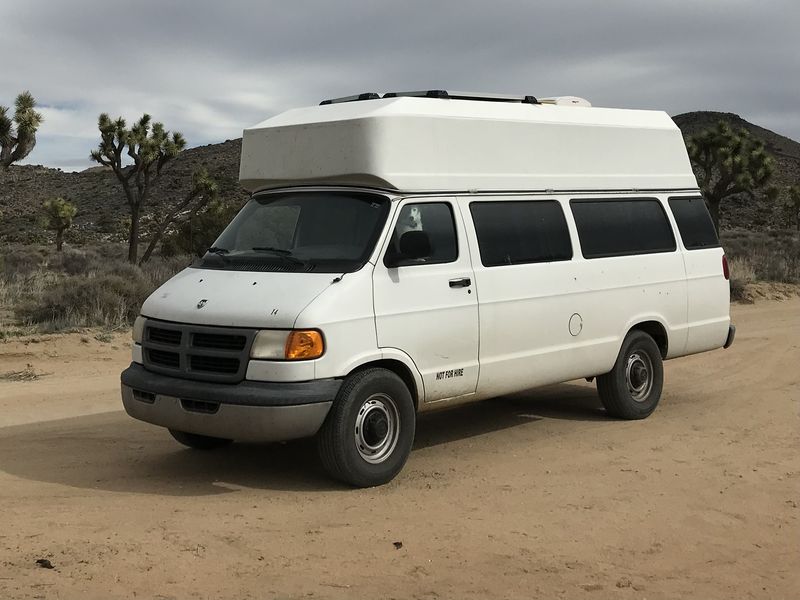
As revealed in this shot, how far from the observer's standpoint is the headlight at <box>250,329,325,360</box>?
6484 mm

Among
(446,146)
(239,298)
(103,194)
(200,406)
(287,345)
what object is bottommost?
(200,406)

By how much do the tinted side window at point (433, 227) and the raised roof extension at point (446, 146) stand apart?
0.52 ft

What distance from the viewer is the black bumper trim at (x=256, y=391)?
6.45 metres

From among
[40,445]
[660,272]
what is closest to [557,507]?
[660,272]

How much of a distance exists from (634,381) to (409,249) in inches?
135

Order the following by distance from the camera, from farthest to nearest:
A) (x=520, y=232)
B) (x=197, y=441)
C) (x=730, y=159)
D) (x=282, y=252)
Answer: (x=730, y=159) < (x=520, y=232) < (x=197, y=441) < (x=282, y=252)

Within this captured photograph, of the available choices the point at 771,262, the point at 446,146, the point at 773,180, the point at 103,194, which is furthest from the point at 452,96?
the point at 103,194

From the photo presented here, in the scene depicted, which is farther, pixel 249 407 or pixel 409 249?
pixel 409 249

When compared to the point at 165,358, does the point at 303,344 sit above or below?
above

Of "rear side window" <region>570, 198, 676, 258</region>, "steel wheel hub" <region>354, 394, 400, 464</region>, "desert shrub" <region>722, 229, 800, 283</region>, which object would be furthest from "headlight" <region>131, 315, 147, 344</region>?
"desert shrub" <region>722, 229, 800, 283</region>

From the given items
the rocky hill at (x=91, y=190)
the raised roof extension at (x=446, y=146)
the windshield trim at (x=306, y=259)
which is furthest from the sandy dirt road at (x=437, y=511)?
the rocky hill at (x=91, y=190)

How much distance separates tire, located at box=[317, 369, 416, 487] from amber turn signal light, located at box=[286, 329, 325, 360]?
0.38 metres

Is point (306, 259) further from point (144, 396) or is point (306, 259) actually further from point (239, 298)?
point (144, 396)

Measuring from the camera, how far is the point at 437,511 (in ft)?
20.9
